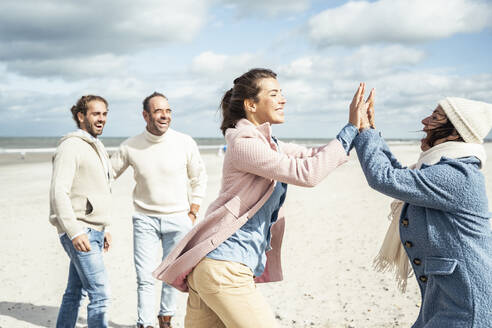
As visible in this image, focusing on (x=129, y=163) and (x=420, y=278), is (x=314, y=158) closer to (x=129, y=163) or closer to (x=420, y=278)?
(x=420, y=278)

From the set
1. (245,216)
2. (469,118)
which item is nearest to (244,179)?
(245,216)

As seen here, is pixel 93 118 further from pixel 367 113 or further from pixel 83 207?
pixel 367 113

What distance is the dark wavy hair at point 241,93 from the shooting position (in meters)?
2.94

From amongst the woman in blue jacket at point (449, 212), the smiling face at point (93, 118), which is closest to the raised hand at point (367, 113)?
the woman in blue jacket at point (449, 212)

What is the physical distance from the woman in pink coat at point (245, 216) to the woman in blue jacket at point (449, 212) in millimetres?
352

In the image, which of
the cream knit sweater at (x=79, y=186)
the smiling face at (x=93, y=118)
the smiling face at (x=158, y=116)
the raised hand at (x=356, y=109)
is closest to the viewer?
the raised hand at (x=356, y=109)

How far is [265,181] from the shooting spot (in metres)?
2.76

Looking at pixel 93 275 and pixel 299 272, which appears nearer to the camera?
pixel 93 275

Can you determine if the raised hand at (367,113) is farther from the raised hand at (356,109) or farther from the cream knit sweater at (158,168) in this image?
the cream knit sweater at (158,168)

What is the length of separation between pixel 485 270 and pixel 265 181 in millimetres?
1227

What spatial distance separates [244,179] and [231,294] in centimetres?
63

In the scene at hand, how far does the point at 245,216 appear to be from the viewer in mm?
2676

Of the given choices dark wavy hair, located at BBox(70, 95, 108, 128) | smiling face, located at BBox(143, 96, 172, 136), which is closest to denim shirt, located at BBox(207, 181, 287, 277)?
dark wavy hair, located at BBox(70, 95, 108, 128)

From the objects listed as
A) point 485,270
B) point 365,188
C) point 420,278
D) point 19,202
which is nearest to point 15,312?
point 420,278
